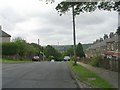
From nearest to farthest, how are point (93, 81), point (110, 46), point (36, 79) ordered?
point (93, 81) < point (36, 79) < point (110, 46)

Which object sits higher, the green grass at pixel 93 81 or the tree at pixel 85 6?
the tree at pixel 85 6

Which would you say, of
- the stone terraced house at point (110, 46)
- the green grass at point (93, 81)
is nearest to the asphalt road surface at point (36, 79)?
the green grass at point (93, 81)

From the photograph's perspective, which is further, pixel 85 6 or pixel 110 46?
pixel 110 46

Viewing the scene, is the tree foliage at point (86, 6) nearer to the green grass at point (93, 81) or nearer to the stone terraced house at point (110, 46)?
the green grass at point (93, 81)

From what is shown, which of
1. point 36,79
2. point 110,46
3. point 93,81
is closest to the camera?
point 93,81

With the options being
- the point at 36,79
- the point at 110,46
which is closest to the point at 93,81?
the point at 36,79

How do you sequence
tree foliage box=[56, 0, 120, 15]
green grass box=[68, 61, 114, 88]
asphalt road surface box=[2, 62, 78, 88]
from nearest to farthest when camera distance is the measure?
green grass box=[68, 61, 114, 88] → asphalt road surface box=[2, 62, 78, 88] → tree foliage box=[56, 0, 120, 15]

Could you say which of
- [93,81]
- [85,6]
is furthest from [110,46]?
[93,81]

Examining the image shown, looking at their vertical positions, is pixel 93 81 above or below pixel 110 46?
below

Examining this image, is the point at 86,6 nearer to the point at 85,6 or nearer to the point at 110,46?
the point at 85,6

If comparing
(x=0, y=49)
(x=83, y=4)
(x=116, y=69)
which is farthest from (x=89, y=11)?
(x=0, y=49)

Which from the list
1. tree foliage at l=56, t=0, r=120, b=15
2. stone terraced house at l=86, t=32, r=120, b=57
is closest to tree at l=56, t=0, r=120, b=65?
tree foliage at l=56, t=0, r=120, b=15

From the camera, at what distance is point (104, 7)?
25.7 m

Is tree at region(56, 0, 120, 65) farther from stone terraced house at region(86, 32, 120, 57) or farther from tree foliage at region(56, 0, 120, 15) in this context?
stone terraced house at region(86, 32, 120, 57)
